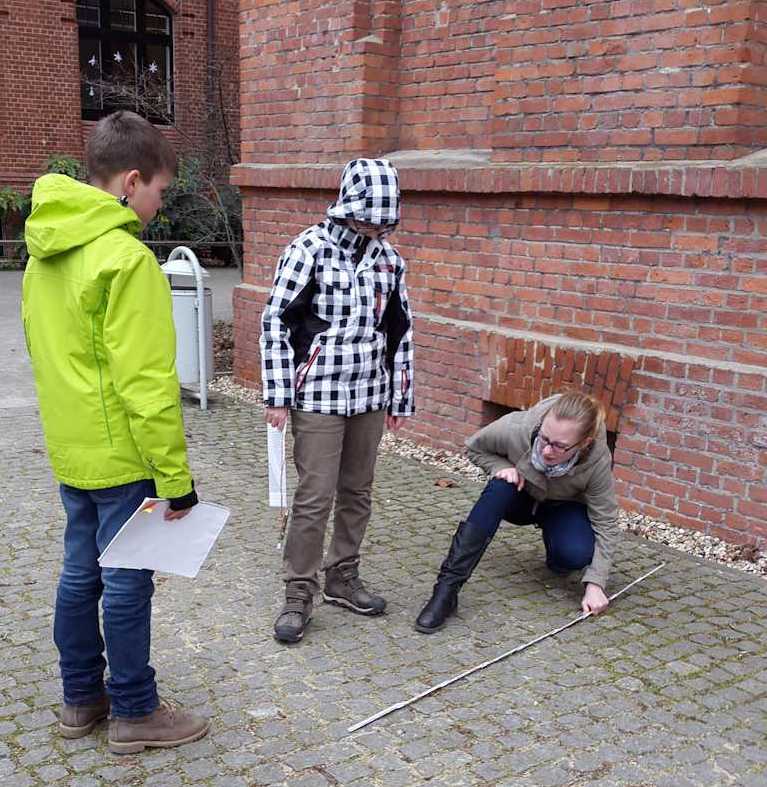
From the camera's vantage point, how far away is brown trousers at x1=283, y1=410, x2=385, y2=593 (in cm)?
353

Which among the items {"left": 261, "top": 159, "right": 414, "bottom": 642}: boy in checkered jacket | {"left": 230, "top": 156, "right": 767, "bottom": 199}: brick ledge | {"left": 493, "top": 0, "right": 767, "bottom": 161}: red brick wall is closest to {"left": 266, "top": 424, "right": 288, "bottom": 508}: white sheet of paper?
{"left": 261, "top": 159, "right": 414, "bottom": 642}: boy in checkered jacket

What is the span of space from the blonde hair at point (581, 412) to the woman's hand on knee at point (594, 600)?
63 centimetres

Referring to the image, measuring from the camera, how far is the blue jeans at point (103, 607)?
8.84 ft

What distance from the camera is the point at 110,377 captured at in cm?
258

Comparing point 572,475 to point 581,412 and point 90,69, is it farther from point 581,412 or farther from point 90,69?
point 90,69

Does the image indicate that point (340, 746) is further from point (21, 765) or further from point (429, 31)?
point (429, 31)

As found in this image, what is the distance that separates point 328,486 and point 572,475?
39.8 inches

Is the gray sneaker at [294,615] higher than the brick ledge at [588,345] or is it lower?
lower

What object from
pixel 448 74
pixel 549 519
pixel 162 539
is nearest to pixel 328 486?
pixel 162 539

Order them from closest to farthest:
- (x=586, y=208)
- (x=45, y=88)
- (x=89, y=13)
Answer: (x=586, y=208), (x=45, y=88), (x=89, y=13)

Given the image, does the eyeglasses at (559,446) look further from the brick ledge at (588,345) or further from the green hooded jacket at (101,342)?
the green hooded jacket at (101,342)

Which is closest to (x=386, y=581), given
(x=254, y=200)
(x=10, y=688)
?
(x=10, y=688)

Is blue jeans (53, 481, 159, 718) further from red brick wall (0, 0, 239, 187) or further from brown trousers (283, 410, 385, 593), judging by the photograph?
red brick wall (0, 0, 239, 187)

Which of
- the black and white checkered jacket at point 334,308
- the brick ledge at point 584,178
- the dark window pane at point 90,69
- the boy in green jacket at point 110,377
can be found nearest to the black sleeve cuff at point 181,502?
the boy in green jacket at point 110,377
